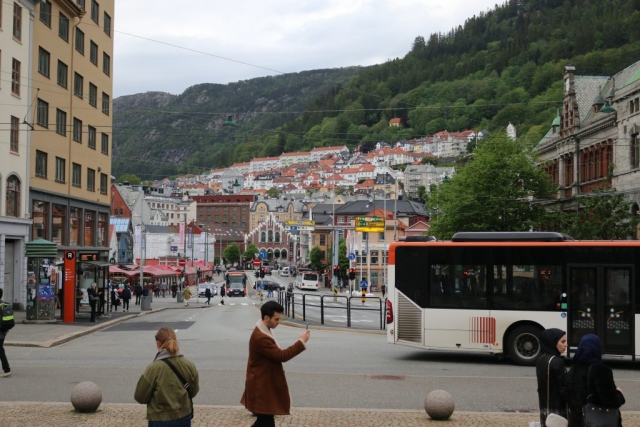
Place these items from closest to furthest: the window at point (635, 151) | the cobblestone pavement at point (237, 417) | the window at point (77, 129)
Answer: the cobblestone pavement at point (237, 417) → the window at point (635, 151) → the window at point (77, 129)

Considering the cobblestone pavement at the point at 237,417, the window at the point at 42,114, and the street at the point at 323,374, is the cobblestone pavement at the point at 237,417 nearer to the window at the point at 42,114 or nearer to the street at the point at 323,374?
the street at the point at 323,374

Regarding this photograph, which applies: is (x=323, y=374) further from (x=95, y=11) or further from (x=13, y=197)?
(x=95, y=11)

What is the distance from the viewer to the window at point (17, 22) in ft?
127

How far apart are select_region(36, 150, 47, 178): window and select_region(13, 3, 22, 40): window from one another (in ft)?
20.3

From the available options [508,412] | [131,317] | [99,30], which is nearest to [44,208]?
[131,317]

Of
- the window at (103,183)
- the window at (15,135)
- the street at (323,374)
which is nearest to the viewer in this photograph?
the street at (323,374)

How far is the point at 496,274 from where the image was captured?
1945 cm

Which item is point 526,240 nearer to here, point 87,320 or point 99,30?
point 87,320

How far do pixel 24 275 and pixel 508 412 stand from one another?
3230cm

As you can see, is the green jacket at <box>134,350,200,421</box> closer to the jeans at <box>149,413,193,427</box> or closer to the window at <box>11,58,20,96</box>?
the jeans at <box>149,413,193,427</box>

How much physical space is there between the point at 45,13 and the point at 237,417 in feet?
120

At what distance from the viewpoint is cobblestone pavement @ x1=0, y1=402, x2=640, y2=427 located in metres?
11.3

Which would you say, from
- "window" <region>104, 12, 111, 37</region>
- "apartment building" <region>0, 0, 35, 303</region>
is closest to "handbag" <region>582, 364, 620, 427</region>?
"apartment building" <region>0, 0, 35, 303</region>

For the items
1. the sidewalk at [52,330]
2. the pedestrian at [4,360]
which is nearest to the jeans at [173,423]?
the pedestrian at [4,360]
